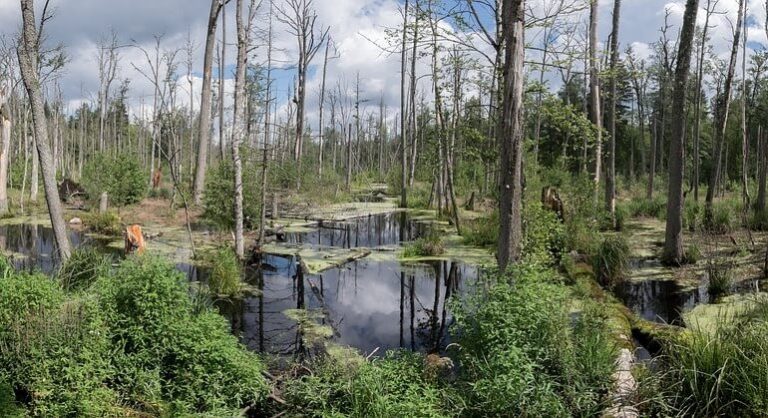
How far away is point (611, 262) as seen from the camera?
998 centimetres

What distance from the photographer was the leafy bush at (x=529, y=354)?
4.30 meters

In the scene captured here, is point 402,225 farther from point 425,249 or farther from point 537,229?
point 537,229

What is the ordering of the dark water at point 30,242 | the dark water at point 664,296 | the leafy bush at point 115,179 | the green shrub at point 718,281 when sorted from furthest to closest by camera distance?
the leafy bush at point 115,179 < the dark water at point 30,242 < the green shrub at point 718,281 < the dark water at point 664,296

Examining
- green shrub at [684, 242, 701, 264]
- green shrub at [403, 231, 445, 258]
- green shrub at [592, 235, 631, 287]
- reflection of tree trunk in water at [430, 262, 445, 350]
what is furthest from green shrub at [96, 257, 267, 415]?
green shrub at [684, 242, 701, 264]

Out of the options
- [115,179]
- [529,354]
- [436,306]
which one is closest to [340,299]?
[436,306]

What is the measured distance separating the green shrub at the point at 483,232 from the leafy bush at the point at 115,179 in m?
12.9

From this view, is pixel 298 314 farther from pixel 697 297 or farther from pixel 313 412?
pixel 697 297

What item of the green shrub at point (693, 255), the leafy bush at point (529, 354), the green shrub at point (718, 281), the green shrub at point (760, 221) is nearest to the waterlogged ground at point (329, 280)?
the leafy bush at point (529, 354)

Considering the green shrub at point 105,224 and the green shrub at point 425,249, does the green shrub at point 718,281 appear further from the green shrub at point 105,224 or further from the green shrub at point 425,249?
the green shrub at point 105,224

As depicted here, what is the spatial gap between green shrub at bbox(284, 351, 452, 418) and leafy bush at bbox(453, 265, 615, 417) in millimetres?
377

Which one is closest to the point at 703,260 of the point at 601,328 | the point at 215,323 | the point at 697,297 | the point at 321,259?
the point at 697,297

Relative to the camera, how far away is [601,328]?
5.22 m

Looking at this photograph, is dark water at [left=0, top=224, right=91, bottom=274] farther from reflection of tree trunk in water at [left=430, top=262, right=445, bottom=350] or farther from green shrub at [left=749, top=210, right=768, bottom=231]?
green shrub at [left=749, top=210, right=768, bottom=231]

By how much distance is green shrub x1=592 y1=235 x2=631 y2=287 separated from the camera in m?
9.91
